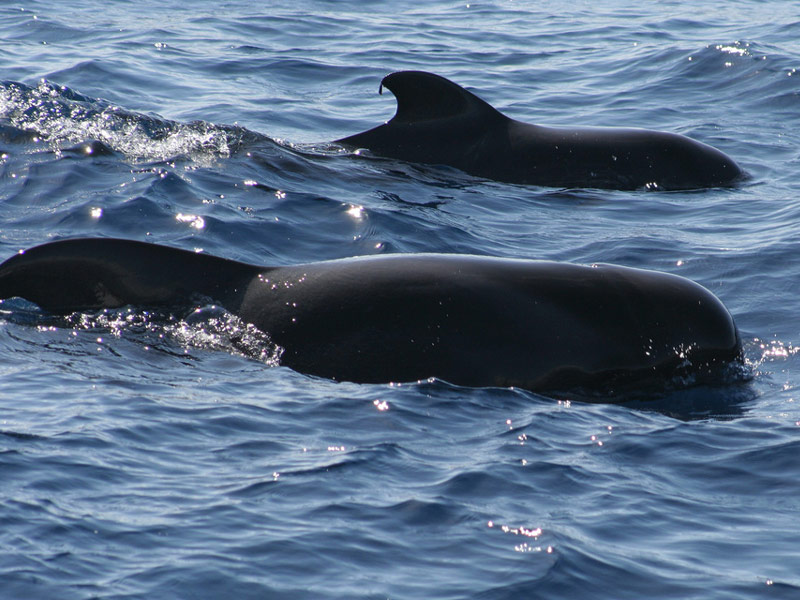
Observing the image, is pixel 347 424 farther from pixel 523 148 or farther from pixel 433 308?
pixel 523 148

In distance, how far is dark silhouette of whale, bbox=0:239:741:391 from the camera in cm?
742

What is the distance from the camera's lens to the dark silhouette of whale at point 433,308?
742 centimetres

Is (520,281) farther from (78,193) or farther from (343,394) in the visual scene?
(78,193)

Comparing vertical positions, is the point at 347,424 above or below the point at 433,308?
below

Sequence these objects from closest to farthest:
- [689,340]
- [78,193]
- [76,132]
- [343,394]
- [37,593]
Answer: [37,593]
[343,394]
[689,340]
[78,193]
[76,132]

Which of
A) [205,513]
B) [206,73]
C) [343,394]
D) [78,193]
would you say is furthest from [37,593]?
[206,73]

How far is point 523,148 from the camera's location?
45.2 feet

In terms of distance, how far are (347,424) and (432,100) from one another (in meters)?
7.69

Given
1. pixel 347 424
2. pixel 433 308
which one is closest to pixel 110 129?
pixel 433 308

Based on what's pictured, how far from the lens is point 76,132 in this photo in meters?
14.2

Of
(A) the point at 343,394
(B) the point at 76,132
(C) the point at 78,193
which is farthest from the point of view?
(B) the point at 76,132

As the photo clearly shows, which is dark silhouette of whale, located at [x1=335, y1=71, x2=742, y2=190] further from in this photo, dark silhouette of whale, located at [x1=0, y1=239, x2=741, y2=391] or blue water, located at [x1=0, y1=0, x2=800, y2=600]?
dark silhouette of whale, located at [x1=0, y1=239, x2=741, y2=391]

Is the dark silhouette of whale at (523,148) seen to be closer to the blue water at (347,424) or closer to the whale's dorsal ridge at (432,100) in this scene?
the whale's dorsal ridge at (432,100)

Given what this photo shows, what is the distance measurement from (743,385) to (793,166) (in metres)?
7.68
